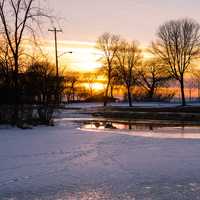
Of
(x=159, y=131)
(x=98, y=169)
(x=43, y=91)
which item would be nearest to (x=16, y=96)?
(x=43, y=91)

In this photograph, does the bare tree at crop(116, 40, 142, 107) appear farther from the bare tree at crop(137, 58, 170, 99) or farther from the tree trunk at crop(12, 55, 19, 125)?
the tree trunk at crop(12, 55, 19, 125)

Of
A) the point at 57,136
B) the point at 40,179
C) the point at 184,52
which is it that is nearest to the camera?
the point at 40,179

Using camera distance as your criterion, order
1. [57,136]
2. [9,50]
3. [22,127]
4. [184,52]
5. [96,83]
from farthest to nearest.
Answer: [96,83] < [184,52] < [9,50] < [22,127] < [57,136]

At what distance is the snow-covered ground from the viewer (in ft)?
31.0

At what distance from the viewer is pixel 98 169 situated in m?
12.0

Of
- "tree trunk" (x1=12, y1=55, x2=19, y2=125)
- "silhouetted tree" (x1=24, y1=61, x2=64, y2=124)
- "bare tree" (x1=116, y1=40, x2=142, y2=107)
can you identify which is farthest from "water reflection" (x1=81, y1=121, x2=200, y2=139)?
"bare tree" (x1=116, y1=40, x2=142, y2=107)

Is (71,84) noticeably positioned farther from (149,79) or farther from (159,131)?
(159,131)

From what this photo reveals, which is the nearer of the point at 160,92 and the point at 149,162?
the point at 149,162

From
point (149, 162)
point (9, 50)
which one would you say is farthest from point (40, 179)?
point (9, 50)

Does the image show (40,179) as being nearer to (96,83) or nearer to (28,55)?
(28,55)

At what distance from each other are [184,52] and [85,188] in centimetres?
6478

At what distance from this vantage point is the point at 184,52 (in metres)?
72.6

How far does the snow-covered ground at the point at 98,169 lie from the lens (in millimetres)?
9461

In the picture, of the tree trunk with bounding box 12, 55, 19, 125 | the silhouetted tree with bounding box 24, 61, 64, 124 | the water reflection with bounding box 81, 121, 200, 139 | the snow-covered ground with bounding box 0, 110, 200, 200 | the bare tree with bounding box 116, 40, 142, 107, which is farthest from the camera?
the bare tree with bounding box 116, 40, 142, 107
